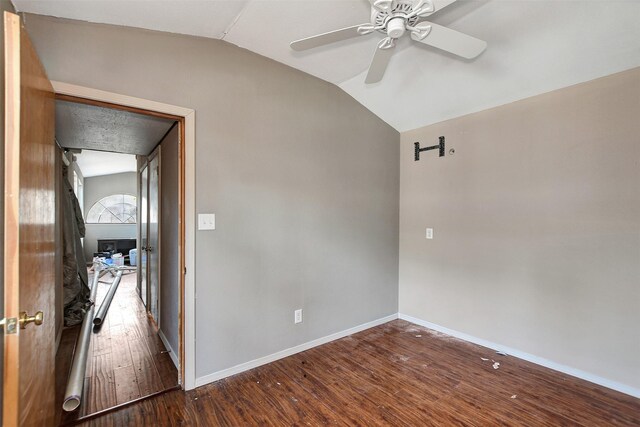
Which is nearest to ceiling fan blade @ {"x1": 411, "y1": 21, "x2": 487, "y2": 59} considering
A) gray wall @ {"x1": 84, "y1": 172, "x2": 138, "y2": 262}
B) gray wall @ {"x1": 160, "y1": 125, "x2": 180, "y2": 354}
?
gray wall @ {"x1": 160, "y1": 125, "x2": 180, "y2": 354}

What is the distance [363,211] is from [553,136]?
1842 mm

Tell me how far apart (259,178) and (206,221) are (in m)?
0.58

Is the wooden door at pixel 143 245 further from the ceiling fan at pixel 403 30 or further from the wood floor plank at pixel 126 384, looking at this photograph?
the ceiling fan at pixel 403 30

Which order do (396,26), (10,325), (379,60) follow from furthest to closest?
1. (379,60)
2. (396,26)
3. (10,325)

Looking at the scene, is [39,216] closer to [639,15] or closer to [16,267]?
[16,267]

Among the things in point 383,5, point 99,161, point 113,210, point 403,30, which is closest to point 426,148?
point 403,30

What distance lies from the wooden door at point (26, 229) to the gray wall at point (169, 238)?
95 centimetres

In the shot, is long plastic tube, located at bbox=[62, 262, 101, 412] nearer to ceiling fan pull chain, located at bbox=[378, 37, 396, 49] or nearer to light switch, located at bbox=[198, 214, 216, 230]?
light switch, located at bbox=[198, 214, 216, 230]

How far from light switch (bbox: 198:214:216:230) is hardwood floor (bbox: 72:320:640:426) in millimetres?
1220

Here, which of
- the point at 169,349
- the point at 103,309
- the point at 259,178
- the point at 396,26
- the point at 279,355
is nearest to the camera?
the point at 396,26

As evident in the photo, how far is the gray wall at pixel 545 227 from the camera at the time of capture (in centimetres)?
218

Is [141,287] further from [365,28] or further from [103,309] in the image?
[365,28]

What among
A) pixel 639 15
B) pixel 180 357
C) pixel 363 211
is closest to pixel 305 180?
pixel 363 211

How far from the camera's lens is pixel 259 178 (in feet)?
8.27
